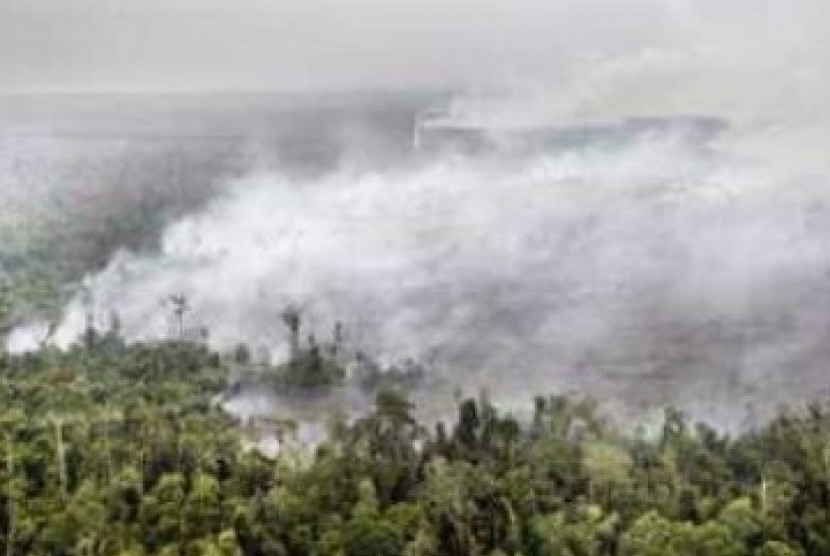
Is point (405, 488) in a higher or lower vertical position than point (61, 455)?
lower

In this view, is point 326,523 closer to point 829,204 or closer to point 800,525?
point 800,525

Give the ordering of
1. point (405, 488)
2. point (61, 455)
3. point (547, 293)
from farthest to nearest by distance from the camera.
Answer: point (547, 293), point (61, 455), point (405, 488)

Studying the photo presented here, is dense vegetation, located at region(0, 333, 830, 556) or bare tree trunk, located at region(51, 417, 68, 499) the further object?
bare tree trunk, located at region(51, 417, 68, 499)

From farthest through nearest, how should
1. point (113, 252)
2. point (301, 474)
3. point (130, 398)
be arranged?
1. point (113, 252)
2. point (130, 398)
3. point (301, 474)

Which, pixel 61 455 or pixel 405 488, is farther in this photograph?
pixel 61 455

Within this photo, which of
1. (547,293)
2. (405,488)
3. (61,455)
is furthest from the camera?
(547,293)

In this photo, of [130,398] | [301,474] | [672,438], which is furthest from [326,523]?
[130,398]

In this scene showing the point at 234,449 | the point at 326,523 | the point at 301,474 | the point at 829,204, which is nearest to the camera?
the point at 326,523

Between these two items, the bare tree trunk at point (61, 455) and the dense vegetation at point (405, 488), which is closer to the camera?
the dense vegetation at point (405, 488)
